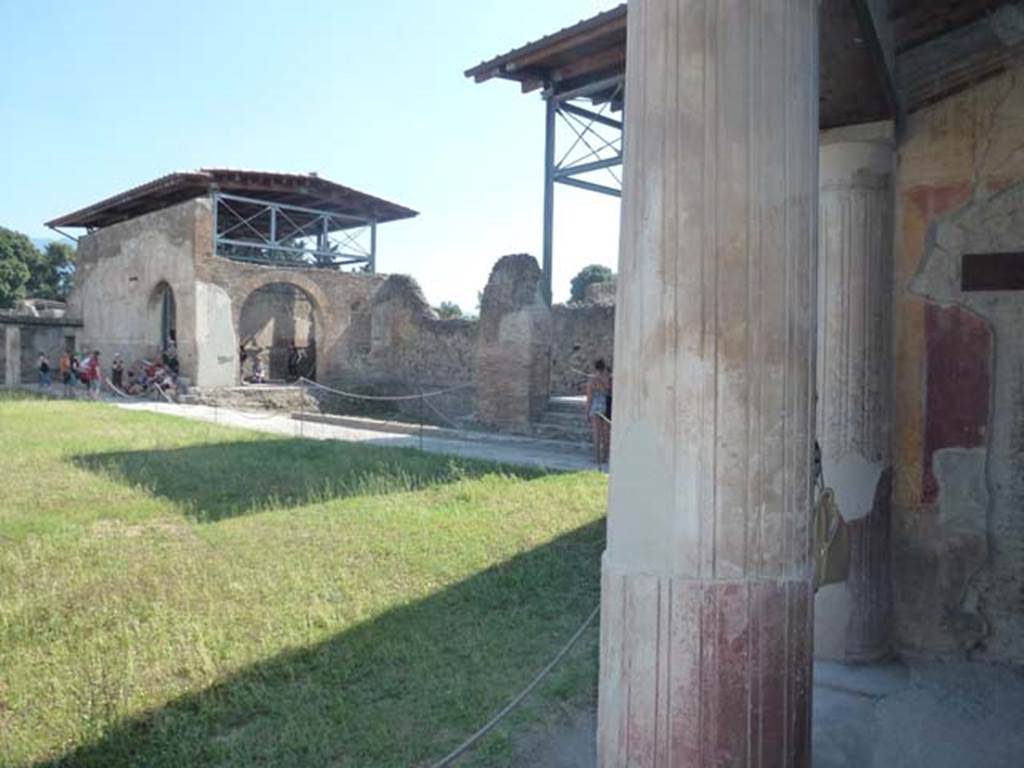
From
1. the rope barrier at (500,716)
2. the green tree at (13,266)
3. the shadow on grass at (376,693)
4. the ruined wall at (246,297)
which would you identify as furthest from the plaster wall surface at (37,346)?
the rope barrier at (500,716)

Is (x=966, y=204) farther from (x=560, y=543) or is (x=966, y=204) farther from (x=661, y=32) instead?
(x=560, y=543)

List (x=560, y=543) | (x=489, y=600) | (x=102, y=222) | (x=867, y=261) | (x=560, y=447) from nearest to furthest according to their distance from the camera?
(x=867, y=261) → (x=489, y=600) → (x=560, y=543) → (x=560, y=447) → (x=102, y=222)

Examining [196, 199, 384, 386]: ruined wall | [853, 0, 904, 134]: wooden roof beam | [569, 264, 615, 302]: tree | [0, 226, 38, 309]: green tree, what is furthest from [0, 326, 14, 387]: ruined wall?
[569, 264, 615, 302]: tree

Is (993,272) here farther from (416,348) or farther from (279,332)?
(279,332)

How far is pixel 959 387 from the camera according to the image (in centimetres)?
316

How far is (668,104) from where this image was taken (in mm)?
1583

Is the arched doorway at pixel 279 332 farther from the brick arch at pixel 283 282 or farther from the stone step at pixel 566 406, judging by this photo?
the stone step at pixel 566 406

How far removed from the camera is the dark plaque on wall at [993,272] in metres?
3.06

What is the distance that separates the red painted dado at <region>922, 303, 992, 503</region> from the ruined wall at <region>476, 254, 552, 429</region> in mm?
8987

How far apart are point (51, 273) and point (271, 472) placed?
38183mm

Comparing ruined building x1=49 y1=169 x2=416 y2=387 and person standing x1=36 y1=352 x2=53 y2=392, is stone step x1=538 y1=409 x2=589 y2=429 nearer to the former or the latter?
ruined building x1=49 y1=169 x2=416 y2=387

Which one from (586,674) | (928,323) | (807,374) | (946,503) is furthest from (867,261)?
(586,674)

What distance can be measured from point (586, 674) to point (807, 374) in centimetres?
190

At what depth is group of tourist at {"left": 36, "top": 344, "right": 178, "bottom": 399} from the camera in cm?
1802
